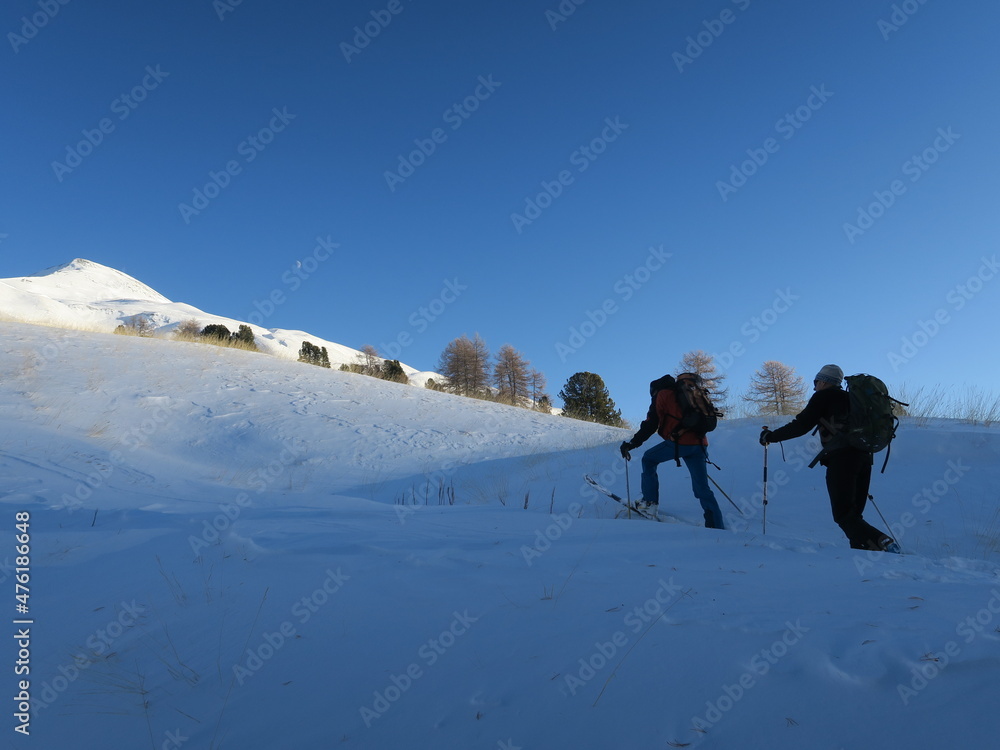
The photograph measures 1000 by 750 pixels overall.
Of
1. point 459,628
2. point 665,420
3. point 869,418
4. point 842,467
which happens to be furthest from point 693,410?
point 459,628

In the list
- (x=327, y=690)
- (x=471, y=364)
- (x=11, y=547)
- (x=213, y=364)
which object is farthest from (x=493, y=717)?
(x=471, y=364)

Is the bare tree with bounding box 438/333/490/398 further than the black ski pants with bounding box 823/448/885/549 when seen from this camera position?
Yes

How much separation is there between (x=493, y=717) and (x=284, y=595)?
5.04 feet

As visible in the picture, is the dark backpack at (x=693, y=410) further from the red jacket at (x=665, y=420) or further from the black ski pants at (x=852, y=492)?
the black ski pants at (x=852, y=492)

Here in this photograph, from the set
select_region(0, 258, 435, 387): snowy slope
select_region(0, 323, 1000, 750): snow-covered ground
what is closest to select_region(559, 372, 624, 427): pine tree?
select_region(0, 323, 1000, 750): snow-covered ground

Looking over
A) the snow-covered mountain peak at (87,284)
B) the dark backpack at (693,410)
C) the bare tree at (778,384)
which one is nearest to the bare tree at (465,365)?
the bare tree at (778,384)

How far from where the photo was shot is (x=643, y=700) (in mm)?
1688

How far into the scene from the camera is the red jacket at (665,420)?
18.3 ft

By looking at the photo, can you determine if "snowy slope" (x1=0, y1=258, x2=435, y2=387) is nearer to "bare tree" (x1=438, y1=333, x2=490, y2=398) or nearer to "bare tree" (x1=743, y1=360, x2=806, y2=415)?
"bare tree" (x1=438, y1=333, x2=490, y2=398)

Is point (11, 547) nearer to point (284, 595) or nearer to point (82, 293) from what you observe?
point (284, 595)

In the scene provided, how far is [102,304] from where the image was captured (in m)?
99.2

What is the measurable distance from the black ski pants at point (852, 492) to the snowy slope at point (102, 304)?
58851 millimetres

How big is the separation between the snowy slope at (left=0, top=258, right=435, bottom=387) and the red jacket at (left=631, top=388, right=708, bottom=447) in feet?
187

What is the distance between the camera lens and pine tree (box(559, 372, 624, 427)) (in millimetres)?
32062
